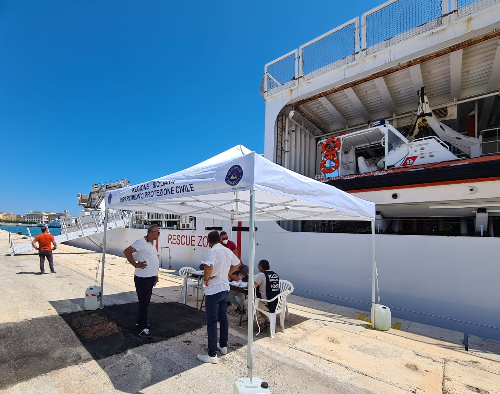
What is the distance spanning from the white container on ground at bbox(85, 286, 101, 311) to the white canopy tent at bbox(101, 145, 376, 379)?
1.58 m

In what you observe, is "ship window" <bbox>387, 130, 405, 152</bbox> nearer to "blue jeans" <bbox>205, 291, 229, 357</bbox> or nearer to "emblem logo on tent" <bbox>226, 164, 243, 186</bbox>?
"emblem logo on tent" <bbox>226, 164, 243, 186</bbox>

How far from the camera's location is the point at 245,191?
14.6 feet

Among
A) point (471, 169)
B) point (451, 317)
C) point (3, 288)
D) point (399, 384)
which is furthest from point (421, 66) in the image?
point (3, 288)

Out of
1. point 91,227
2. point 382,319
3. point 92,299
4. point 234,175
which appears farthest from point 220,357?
point 91,227

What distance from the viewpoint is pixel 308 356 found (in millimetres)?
3736

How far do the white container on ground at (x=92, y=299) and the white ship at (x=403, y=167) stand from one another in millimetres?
4961

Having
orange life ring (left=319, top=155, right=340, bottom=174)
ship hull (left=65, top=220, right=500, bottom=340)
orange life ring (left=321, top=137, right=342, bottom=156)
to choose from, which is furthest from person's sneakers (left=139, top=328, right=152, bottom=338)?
orange life ring (left=321, top=137, right=342, bottom=156)

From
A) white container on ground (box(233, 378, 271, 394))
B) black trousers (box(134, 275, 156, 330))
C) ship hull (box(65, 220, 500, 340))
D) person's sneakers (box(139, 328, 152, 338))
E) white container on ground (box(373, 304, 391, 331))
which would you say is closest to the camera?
white container on ground (box(233, 378, 271, 394))

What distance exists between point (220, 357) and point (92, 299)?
9.77 feet

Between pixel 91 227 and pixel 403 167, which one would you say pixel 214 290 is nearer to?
pixel 403 167

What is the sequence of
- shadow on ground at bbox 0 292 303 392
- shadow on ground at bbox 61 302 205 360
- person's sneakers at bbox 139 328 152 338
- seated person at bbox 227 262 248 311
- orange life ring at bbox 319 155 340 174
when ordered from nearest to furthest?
shadow on ground at bbox 0 292 303 392 < shadow on ground at bbox 61 302 205 360 < person's sneakers at bbox 139 328 152 338 < seated person at bbox 227 262 248 311 < orange life ring at bbox 319 155 340 174

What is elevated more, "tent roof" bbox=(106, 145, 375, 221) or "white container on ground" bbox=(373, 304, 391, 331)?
"tent roof" bbox=(106, 145, 375, 221)

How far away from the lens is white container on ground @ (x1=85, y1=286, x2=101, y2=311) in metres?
5.09

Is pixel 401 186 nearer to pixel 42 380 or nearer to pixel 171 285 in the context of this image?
pixel 171 285
